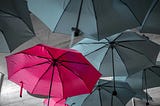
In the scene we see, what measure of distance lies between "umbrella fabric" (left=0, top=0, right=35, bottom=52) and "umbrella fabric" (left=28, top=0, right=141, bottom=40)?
14 centimetres

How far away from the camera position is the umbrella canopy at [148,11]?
9.78 feet

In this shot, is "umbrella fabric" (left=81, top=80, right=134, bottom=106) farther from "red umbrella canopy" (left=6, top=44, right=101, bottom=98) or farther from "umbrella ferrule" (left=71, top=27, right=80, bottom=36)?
"umbrella ferrule" (left=71, top=27, right=80, bottom=36)

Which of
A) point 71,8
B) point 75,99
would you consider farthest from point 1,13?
point 75,99

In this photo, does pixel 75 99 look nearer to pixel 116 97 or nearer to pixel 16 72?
pixel 116 97

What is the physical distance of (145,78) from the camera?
448 centimetres

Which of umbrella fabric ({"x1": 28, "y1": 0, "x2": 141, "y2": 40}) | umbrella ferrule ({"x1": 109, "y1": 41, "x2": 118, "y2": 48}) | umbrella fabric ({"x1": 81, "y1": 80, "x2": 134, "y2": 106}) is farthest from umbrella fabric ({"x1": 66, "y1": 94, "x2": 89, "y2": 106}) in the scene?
umbrella fabric ({"x1": 28, "y1": 0, "x2": 141, "y2": 40})

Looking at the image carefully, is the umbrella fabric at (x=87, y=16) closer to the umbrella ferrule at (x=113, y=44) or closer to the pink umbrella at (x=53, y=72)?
the pink umbrella at (x=53, y=72)

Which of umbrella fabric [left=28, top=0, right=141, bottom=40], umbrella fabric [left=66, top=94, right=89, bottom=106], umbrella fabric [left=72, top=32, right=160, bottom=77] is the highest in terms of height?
umbrella fabric [left=28, top=0, right=141, bottom=40]

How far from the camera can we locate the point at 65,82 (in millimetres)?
3066

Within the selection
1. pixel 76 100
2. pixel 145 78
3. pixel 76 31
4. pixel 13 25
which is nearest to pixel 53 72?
pixel 76 31

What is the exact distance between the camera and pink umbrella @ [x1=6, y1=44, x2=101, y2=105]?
283 centimetres

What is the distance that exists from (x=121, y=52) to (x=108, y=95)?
82cm

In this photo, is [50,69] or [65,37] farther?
[65,37]

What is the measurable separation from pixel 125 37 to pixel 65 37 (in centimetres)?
174
